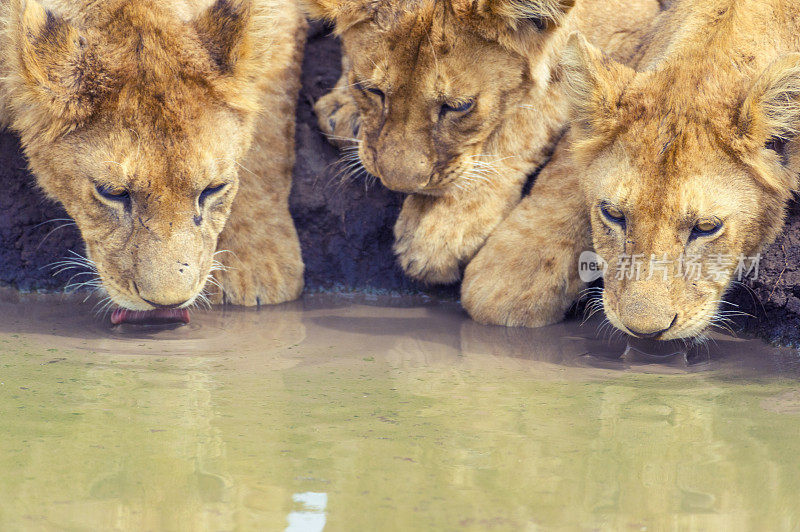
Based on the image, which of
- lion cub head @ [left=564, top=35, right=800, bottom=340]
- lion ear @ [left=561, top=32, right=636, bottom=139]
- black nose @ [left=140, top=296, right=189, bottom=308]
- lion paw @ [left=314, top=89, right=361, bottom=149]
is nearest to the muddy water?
black nose @ [left=140, top=296, right=189, bottom=308]

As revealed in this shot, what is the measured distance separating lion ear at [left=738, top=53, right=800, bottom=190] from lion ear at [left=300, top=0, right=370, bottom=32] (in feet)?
5.40

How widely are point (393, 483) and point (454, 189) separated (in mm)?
2090

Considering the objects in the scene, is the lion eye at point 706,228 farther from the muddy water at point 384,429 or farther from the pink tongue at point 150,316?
the pink tongue at point 150,316

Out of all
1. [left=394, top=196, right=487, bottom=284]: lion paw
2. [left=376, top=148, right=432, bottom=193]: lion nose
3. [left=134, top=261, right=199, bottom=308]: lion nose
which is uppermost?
[left=376, top=148, right=432, bottom=193]: lion nose

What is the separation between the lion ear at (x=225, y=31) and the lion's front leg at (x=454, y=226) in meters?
1.12

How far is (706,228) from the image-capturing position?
3.44 meters

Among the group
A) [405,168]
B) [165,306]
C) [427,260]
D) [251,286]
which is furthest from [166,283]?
[427,260]

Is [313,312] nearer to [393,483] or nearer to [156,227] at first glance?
[156,227]

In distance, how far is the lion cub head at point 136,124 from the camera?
11.4ft

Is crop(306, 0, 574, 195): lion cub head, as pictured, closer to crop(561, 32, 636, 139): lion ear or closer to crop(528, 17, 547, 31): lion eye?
crop(528, 17, 547, 31): lion eye

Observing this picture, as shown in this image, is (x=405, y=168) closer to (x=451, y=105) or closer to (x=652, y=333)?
(x=451, y=105)

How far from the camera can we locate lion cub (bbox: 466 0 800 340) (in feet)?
11.1

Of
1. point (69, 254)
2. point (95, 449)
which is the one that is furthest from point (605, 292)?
point (69, 254)

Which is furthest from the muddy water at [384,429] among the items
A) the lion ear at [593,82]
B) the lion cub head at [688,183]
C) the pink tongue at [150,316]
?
the lion ear at [593,82]
